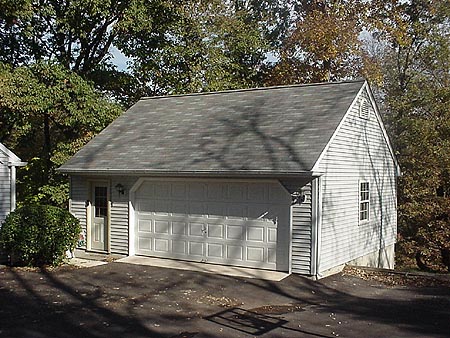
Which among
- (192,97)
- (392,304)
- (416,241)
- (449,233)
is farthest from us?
(416,241)

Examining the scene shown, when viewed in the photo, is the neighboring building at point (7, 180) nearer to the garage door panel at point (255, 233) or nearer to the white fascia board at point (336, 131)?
the garage door panel at point (255, 233)

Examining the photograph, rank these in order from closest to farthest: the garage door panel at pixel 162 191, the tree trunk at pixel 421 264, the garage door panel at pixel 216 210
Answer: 1. the garage door panel at pixel 216 210
2. the garage door panel at pixel 162 191
3. the tree trunk at pixel 421 264

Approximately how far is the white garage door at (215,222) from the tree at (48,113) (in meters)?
6.15

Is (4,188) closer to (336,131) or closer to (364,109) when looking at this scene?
(336,131)

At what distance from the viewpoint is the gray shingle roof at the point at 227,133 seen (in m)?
12.9

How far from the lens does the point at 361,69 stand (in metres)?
25.4

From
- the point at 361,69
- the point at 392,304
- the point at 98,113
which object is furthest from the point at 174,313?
the point at 361,69

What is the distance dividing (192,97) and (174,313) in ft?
33.5

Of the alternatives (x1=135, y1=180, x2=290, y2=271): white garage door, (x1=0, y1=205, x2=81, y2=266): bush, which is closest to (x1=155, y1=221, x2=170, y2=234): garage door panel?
(x1=135, y1=180, x2=290, y2=271): white garage door

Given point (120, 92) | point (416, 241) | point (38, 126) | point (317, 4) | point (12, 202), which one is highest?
point (317, 4)

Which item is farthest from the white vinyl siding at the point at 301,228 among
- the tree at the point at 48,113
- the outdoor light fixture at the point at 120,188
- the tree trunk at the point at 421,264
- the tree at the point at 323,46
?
the tree at the point at 323,46

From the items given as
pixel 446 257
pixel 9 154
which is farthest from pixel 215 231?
pixel 446 257

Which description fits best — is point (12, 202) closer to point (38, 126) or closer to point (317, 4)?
point (38, 126)

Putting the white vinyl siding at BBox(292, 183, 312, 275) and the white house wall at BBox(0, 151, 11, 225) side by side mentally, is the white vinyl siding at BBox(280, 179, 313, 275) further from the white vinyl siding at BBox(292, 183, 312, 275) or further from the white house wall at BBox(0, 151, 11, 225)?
the white house wall at BBox(0, 151, 11, 225)
